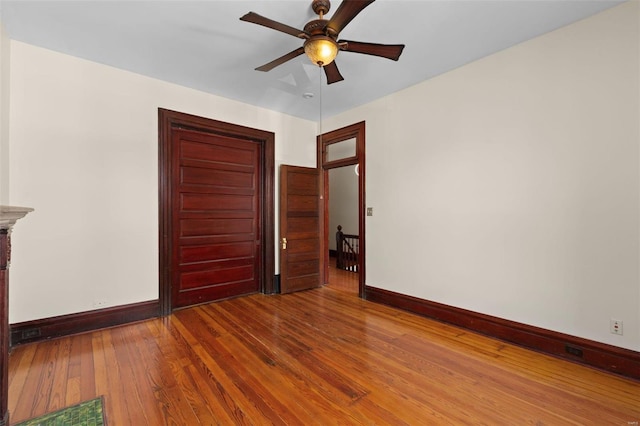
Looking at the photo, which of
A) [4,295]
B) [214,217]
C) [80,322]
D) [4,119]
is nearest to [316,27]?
[4,295]

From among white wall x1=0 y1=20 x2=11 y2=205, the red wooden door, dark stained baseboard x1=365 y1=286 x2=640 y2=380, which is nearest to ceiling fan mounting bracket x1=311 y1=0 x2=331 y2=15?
the red wooden door

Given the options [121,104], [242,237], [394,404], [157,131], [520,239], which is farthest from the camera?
[242,237]

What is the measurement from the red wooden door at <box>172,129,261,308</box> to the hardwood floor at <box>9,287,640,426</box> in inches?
31.4

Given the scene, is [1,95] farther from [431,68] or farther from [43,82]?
Answer: [431,68]

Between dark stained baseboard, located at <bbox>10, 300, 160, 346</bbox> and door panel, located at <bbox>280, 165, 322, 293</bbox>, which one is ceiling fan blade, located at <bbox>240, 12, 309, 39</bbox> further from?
dark stained baseboard, located at <bbox>10, 300, 160, 346</bbox>

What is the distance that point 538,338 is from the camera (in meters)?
2.65

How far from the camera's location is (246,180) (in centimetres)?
436

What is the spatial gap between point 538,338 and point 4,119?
543cm

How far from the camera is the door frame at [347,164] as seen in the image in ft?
14.3

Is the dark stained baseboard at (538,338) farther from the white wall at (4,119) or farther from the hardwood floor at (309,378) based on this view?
the white wall at (4,119)

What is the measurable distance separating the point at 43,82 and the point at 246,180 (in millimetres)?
2397

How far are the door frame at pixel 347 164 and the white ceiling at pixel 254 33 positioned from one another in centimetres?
99

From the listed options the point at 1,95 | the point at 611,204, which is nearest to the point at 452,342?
the point at 611,204

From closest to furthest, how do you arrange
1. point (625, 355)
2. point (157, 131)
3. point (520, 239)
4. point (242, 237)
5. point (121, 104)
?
point (625, 355) < point (520, 239) < point (121, 104) < point (157, 131) < point (242, 237)
